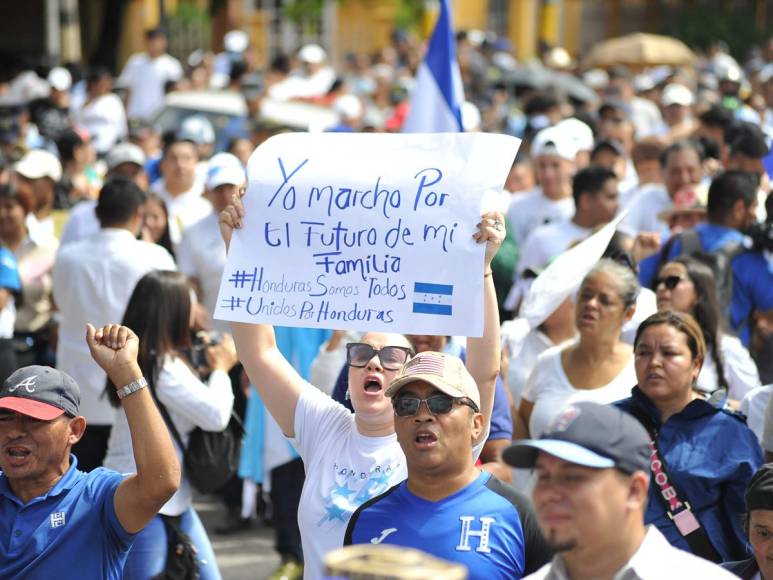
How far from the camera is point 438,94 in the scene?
9.91 metres

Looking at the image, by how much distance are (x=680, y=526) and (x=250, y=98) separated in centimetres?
1053

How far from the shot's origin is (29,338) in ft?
28.9

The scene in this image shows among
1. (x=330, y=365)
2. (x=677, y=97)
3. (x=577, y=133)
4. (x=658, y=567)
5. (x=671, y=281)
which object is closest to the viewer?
(x=658, y=567)

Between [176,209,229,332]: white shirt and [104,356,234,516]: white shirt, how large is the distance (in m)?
3.00

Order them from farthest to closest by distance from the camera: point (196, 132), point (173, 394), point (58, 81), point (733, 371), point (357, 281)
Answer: point (58, 81)
point (196, 132)
point (733, 371)
point (173, 394)
point (357, 281)

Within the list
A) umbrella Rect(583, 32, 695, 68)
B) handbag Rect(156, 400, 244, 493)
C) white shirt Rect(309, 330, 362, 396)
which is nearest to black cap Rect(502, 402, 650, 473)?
handbag Rect(156, 400, 244, 493)

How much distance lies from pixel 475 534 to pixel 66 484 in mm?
1279

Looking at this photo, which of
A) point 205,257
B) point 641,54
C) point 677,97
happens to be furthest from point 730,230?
point 641,54

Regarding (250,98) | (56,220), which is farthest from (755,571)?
(250,98)

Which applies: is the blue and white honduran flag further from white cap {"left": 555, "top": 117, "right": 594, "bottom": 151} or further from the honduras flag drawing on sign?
the honduras flag drawing on sign

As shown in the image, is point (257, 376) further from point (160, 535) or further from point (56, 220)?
point (56, 220)

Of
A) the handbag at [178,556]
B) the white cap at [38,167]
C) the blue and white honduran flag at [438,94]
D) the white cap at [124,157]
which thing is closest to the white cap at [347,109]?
the white cap at [124,157]

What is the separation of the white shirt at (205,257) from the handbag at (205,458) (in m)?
2.97

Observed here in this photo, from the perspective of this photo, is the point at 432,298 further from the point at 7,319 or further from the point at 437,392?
the point at 7,319
